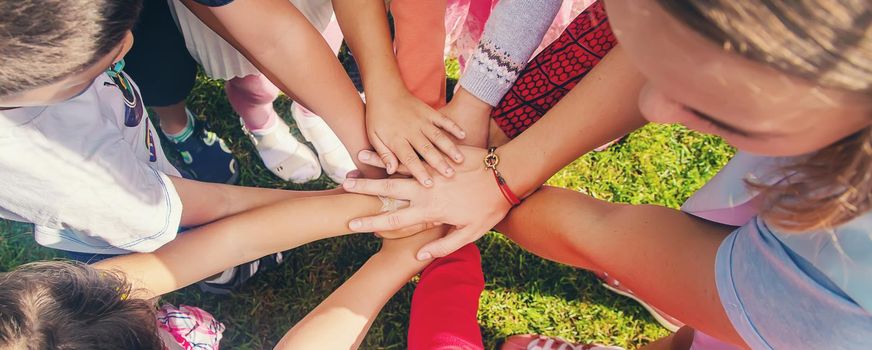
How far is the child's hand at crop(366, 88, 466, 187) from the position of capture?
1505 mm

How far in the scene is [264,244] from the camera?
1526 millimetres

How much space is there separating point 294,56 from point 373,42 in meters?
0.24

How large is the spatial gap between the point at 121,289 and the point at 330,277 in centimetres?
93

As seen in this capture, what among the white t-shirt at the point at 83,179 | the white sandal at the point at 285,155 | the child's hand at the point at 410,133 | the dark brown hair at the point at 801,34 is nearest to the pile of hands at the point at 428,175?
the child's hand at the point at 410,133

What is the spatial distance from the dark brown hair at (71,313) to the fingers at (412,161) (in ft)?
2.17

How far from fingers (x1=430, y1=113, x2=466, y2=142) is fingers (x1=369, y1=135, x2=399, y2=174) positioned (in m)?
0.14

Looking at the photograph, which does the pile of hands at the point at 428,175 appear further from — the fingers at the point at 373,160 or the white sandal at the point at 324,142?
the white sandal at the point at 324,142

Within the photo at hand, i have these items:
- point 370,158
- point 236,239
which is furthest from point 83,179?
point 370,158

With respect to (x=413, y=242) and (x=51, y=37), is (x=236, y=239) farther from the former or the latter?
(x=51, y=37)

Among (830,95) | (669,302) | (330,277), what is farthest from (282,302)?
(830,95)

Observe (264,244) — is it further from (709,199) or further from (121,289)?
(709,199)

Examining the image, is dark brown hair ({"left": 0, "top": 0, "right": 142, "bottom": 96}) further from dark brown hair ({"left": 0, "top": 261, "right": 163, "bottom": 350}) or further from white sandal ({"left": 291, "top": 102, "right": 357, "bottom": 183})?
white sandal ({"left": 291, "top": 102, "right": 357, "bottom": 183})

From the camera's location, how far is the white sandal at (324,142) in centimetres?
208

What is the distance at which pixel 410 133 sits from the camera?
1.53 meters
